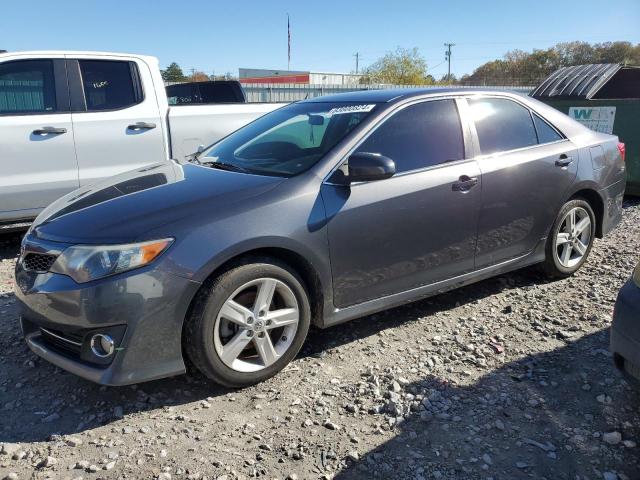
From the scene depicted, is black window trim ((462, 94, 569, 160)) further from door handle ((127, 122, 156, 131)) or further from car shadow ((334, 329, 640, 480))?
door handle ((127, 122, 156, 131))

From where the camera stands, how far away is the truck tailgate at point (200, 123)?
5859 mm

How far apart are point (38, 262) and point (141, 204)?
61 centimetres

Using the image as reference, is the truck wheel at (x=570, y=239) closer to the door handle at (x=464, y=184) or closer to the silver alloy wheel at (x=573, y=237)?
the silver alloy wheel at (x=573, y=237)

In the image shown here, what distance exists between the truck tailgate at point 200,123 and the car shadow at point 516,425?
3694mm

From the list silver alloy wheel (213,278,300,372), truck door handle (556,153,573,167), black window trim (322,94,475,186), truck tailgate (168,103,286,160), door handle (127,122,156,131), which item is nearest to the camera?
silver alloy wheel (213,278,300,372)

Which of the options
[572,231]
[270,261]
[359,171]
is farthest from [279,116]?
[572,231]

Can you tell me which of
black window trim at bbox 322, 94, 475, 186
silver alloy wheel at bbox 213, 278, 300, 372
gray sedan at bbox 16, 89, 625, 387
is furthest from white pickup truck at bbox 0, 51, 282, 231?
silver alloy wheel at bbox 213, 278, 300, 372

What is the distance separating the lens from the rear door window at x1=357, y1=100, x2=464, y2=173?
11.7 ft

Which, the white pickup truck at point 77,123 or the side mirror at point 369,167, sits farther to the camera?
the white pickup truck at point 77,123

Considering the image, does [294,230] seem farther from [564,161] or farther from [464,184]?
[564,161]

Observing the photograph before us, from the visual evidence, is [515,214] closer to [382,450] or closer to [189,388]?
[382,450]

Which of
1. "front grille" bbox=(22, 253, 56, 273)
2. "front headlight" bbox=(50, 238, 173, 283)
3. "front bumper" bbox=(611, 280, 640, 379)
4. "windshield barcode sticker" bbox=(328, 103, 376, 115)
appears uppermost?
"windshield barcode sticker" bbox=(328, 103, 376, 115)

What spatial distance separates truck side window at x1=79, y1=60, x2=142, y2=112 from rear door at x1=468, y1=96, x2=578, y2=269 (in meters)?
3.50

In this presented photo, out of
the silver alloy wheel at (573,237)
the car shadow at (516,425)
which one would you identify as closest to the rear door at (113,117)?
the car shadow at (516,425)
